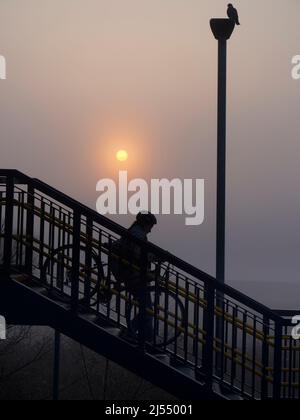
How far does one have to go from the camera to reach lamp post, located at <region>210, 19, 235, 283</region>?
13734 millimetres

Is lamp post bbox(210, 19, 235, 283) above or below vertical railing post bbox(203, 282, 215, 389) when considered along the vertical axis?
above

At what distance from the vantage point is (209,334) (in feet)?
36.0

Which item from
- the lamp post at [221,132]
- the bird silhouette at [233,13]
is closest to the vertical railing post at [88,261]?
the lamp post at [221,132]

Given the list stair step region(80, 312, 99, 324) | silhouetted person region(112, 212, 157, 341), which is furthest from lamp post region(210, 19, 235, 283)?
stair step region(80, 312, 99, 324)

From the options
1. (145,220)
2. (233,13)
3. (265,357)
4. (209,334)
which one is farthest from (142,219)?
(233,13)

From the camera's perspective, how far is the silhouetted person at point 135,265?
431 inches

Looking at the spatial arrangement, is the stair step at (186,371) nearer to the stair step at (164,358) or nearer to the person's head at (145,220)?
the stair step at (164,358)

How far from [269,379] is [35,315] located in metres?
3.18

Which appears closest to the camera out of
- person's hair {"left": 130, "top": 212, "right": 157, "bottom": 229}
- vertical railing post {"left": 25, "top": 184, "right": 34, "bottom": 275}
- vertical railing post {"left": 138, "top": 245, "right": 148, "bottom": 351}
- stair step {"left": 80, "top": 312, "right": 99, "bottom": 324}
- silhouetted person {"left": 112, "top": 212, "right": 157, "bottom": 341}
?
vertical railing post {"left": 138, "top": 245, "right": 148, "bottom": 351}

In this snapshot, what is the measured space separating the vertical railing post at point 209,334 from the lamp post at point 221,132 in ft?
8.88

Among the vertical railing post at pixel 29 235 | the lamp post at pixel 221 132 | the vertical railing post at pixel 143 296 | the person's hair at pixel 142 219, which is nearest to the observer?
the vertical railing post at pixel 143 296

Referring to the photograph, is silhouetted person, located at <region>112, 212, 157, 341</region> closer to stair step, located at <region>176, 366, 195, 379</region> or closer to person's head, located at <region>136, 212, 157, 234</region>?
person's head, located at <region>136, 212, 157, 234</region>

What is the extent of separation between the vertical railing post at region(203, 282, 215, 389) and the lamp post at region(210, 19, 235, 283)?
271 centimetres
